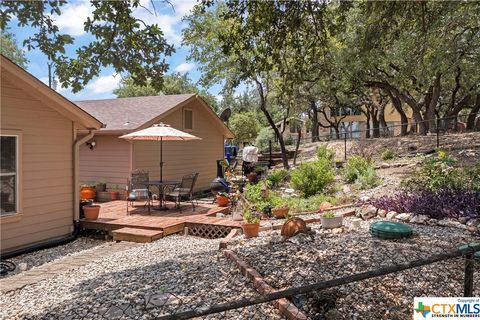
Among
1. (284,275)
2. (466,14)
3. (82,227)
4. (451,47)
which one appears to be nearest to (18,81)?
(82,227)

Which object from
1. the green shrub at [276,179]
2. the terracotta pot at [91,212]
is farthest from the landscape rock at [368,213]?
the terracotta pot at [91,212]

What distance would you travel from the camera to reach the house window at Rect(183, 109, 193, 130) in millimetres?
13734

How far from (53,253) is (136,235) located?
1.62 m

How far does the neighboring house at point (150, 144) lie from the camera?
11523 millimetres

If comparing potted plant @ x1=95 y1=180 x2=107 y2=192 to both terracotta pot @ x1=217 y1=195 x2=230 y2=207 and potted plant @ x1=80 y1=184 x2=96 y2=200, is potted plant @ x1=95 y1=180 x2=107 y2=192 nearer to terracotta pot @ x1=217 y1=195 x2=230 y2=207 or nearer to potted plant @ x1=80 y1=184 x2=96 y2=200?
potted plant @ x1=80 y1=184 x2=96 y2=200

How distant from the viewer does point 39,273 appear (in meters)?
5.45

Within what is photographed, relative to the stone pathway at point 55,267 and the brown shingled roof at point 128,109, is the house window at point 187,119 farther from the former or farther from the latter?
the stone pathway at point 55,267

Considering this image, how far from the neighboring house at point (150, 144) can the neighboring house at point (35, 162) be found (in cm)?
314

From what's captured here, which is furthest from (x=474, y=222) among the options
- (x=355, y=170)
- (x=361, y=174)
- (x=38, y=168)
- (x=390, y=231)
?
(x=38, y=168)

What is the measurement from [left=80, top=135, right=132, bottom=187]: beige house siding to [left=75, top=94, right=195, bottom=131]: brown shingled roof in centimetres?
57

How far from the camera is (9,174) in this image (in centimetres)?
678

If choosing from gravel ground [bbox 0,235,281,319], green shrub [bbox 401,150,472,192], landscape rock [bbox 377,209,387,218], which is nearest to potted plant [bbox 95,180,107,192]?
gravel ground [bbox 0,235,281,319]

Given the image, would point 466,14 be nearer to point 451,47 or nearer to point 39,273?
point 451,47

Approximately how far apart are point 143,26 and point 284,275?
3390 mm
